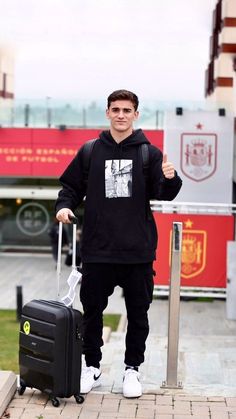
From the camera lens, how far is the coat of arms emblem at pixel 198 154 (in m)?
14.7

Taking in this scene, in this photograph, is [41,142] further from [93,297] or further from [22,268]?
[93,297]

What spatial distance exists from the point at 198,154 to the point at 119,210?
34.5 ft

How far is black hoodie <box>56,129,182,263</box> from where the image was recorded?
4316 mm

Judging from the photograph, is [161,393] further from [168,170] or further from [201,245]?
[201,245]

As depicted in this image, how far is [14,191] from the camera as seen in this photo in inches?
925

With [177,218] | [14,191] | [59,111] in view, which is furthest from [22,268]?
[177,218]

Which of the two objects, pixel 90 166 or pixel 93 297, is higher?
pixel 90 166

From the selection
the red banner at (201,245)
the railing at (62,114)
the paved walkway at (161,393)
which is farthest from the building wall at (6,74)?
the paved walkway at (161,393)

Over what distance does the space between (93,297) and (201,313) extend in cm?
906

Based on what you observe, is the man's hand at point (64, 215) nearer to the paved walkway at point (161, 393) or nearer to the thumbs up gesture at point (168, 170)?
the thumbs up gesture at point (168, 170)

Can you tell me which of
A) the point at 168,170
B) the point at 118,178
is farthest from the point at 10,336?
the point at 168,170

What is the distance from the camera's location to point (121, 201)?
4312 millimetres

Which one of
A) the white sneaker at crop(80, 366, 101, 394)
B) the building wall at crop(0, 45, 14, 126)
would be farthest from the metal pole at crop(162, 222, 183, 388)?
the building wall at crop(0, 45, 14, 126)

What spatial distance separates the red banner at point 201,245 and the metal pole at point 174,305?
21.2 ft
